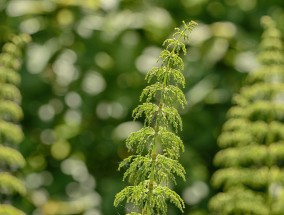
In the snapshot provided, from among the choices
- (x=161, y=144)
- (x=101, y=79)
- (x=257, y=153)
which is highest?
(x=101, y=79)

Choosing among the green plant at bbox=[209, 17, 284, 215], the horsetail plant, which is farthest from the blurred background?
the horsetail plant

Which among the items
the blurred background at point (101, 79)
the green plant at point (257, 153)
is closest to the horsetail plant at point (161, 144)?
the green plant at point (257, 153)

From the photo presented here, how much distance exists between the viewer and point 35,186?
4.31 m

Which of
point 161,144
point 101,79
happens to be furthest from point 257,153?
point 101,79

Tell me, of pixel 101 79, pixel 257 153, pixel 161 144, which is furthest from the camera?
pixel 101 79

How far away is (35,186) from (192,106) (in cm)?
88

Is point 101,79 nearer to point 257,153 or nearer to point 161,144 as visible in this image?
point 257,153

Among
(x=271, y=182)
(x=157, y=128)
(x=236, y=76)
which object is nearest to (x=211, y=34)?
(x=236, y=76)

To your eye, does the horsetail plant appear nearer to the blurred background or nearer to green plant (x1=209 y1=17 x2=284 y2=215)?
green plant (x1=209 y1=17 x2=284 y2=215)

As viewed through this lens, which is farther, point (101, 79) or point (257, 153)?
point (101, 79)

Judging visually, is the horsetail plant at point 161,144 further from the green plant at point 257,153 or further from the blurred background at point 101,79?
the blurred background at point 101,79

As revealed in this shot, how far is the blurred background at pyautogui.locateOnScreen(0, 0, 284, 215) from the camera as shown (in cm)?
445

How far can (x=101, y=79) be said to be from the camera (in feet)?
15.5

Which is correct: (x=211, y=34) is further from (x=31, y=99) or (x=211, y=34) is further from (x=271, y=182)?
(x=271, y=182)
